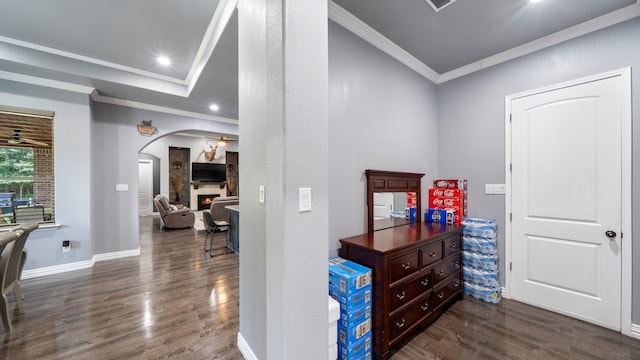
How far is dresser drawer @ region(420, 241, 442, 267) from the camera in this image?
77.6 inches

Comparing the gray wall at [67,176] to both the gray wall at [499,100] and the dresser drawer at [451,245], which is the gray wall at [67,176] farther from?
the gray wall at [499,100]

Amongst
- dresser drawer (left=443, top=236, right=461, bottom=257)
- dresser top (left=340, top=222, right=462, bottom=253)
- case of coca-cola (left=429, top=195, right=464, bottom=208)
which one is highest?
case of coca-cola (left=429, top=195, right=464, bottom=208)

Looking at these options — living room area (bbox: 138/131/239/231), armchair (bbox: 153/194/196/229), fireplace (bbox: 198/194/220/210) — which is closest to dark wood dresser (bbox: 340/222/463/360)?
armchair (bbox: 153/194/196/229)

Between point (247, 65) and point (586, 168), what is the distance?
125 inches

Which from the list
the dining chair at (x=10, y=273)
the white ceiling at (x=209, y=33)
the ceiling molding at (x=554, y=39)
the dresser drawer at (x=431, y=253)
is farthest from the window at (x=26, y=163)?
the ceiling molding at (x=554, y=39)

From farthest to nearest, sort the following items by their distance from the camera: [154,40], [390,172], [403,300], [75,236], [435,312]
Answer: [75,236] < [154,40] < [390,172] < [435,312] < [403,300]

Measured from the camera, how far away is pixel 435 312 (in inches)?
82.5

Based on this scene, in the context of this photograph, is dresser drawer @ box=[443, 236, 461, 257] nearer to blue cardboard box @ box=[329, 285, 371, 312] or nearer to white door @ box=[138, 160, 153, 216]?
blue cardboard box @ box=[329, 285, 371, 312]

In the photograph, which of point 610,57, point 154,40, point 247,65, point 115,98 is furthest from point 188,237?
point 610,57

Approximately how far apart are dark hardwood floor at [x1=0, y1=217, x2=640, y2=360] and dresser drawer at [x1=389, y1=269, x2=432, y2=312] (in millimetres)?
381

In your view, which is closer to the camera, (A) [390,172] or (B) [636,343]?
(B) [636,343]

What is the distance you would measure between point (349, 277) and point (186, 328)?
1657 millimetres

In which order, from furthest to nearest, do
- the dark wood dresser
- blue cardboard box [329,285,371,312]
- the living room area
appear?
1. the living room area
2. the dark wood dresser
3. blue cardboard box [329,285,371,312]

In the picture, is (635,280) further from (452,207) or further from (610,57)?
(610,57)
